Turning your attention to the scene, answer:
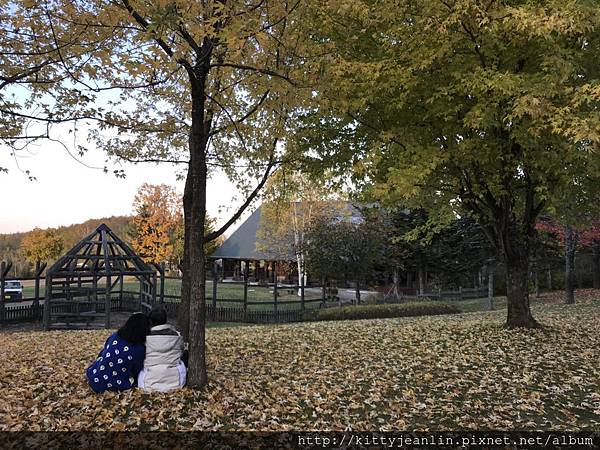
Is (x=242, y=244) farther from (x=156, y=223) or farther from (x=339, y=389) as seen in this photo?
(x=339, y=389)

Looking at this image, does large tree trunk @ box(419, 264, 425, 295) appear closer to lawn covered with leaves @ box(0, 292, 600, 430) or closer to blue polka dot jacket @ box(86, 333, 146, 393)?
lawn covered with leaves @ box(0, 292, 600, 430)

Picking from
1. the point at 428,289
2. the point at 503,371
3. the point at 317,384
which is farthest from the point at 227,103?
the point at 428,289

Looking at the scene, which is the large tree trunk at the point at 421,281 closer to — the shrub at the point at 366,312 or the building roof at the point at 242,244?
the shrub at the point at 366,312

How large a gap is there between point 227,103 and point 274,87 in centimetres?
187

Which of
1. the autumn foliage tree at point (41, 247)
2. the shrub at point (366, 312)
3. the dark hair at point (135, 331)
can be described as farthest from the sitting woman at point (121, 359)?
the autumn foliage tree at point (41, 247)

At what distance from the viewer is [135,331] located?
4.89m

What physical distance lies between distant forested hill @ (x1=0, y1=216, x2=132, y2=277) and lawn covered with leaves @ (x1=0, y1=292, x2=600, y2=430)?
4525 cm

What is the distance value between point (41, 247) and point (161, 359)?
5685 cm

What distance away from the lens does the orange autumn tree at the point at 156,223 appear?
147 feet

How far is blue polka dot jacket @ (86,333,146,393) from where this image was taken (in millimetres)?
4883

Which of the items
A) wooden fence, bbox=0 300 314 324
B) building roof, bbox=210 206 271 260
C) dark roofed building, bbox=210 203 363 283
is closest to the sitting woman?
wooden fence, bbox=0 300 314 324

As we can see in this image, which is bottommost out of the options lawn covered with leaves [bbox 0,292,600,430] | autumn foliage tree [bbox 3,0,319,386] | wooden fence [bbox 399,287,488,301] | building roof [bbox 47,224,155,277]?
wooden fence [bbox 399,287,488,301]

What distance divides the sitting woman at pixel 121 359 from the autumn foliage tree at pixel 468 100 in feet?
13.3

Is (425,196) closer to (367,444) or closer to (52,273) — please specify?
(367,444)
